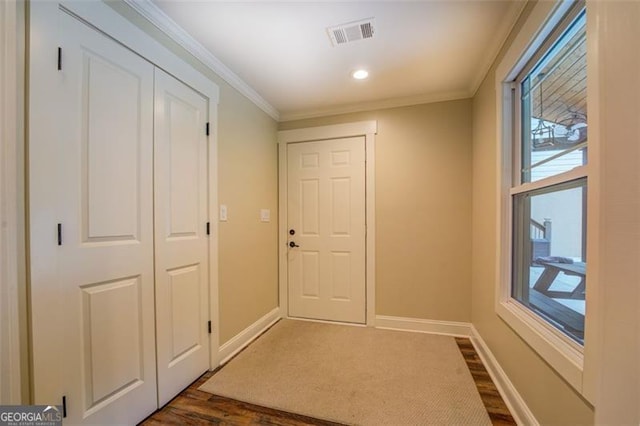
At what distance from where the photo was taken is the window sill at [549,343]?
1.05 metres

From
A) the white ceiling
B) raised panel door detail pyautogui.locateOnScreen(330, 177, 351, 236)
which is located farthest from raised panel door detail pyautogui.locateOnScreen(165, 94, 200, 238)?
raised panel door detail pyautogui.locateOnScreen(330, 177, 351, 236)

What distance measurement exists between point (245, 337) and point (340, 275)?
1.16 meters

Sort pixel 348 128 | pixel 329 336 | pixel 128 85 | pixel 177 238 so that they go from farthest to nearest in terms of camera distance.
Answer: pixel 348 128 → pixel 329 336 → pixel 177 238 → pixel 128 85

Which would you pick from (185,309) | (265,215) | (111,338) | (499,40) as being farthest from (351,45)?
(111,338)

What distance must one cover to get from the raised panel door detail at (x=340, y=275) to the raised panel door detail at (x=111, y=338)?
190cm

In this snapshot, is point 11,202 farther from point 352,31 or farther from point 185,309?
point 352,31

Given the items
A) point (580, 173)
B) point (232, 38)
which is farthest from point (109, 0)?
point (580, 173)

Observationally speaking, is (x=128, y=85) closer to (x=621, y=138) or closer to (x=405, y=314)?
(x=621, y=138)

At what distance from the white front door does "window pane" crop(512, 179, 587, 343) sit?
148cm

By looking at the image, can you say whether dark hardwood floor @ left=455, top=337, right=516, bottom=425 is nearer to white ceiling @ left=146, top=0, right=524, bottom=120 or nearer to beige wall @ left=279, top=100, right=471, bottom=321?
beige wall @ left=279, top=100, right=471, bottom=321

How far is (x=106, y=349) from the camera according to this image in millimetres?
1356

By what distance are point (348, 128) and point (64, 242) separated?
2521mm

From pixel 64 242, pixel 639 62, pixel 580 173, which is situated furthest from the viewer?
pixel 64 242

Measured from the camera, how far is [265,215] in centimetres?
288
